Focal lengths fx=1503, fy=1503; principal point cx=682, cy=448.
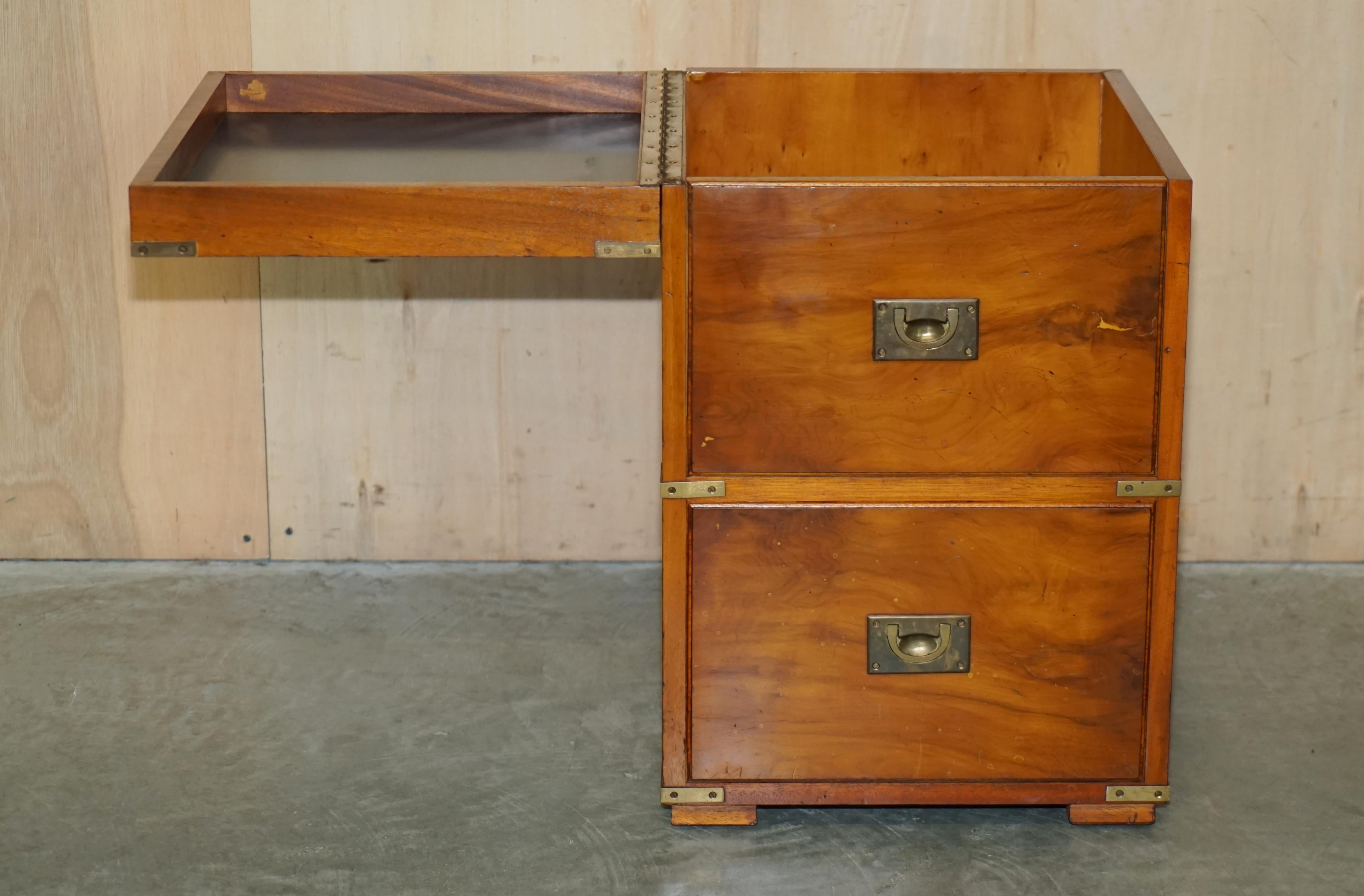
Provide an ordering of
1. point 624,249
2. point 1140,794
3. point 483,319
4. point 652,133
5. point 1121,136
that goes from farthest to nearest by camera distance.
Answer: point 483,319, point 1121,136, point 652,133, point 1140,794, point 624,249

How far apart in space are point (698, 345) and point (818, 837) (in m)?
0.55

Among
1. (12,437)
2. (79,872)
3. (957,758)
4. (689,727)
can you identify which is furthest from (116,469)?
(957,758)

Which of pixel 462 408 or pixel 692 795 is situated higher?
pixel 462 408

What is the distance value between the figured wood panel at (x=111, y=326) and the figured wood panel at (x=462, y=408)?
0.07 meters

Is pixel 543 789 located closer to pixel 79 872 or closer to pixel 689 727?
pixel 689 727

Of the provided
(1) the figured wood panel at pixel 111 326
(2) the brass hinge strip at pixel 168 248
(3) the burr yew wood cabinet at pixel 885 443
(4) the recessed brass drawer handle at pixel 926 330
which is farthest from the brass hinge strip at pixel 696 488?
(1) the figured wood panel at pixel 111 326

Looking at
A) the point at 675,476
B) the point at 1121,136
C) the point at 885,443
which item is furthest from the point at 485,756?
the point at 1121,136

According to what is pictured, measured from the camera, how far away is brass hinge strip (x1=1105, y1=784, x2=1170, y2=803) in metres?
1.64

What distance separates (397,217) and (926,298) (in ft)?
1.80

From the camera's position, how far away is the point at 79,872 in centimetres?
153

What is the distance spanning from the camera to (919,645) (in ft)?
5.32

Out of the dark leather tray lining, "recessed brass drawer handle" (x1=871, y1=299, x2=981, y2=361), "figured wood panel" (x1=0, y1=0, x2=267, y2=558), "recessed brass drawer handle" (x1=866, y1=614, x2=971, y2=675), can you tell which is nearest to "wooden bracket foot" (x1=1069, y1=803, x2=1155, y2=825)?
"recessed brass drawer handle" (x1=866, y1=614, x2=971, y2=675)

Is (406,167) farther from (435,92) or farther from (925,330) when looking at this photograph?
(925,330)

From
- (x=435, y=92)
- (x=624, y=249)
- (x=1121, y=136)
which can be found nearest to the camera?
(x=624, y=249)
